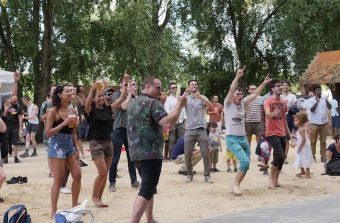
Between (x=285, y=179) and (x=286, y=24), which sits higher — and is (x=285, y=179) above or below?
below

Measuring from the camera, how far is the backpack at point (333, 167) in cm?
1082

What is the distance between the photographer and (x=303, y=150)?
10.9 m

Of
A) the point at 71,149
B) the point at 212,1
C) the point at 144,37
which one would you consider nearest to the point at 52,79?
the point at 144,37

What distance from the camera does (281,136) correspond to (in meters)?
9.41

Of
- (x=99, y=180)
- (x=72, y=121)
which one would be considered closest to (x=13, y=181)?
(x=99, y=180)

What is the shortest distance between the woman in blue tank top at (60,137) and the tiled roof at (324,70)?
16956 mm

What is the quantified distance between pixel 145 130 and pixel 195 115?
13.6 ft

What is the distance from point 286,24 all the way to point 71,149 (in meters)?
20.5

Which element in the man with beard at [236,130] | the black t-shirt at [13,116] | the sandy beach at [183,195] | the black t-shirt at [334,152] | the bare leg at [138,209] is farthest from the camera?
the black t-shirt at [13,116]

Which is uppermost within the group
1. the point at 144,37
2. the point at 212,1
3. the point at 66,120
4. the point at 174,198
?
the point at 212,1

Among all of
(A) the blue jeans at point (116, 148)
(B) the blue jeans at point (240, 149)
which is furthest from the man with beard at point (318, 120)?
(A) the blue jeans at point (116, 148)

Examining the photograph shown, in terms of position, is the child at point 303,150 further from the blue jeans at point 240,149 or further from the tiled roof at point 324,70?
the tiled roof at point 324,70

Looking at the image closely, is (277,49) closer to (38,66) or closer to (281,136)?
(38,66)

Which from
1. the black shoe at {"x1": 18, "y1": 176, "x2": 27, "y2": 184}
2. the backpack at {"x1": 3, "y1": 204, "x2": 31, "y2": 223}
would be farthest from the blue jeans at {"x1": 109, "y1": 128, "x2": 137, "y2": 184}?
the backpack at {"x1": 3, "y1": 204, "x2": 31, "y2": 223}
